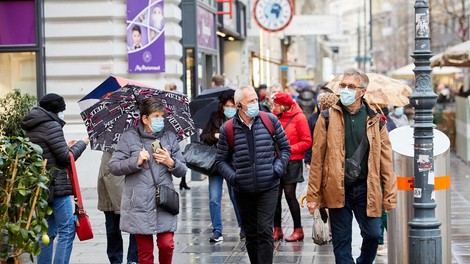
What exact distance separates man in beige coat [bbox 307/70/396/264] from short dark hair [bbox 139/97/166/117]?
135cm

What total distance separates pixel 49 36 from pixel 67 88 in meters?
1.00

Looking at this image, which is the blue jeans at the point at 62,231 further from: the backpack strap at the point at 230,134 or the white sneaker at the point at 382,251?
the white sneaker at the point at 382,251

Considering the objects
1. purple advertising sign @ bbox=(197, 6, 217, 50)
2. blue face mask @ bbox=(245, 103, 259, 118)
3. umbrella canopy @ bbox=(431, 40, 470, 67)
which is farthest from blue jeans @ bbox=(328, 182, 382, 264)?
umbrella canopy @ bbox=(431, 40, 470, 67)

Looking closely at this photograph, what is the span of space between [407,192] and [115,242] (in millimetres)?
2995

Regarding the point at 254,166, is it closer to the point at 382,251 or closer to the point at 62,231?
the point at 62,231

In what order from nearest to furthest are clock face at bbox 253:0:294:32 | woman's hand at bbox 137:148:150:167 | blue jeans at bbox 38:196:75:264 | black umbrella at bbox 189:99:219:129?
woman's hand at bbox 137:148:150:167
blue jeans at bbox 38:196:75:264
black umbrella at bbox 189:99:219:129
clock face at bbox 253:0:294:32

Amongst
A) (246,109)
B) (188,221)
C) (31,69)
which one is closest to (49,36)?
(31,69)

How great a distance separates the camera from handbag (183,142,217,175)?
12.0m

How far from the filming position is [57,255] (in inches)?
368

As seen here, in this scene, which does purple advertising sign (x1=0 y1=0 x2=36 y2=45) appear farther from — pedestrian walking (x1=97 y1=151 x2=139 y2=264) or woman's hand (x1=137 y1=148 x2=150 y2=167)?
woman's hand (x1=137 y1=148 x2=150 y2=167)

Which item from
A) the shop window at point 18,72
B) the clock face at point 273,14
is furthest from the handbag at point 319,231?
the clock face at point 273,14

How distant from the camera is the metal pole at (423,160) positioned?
8.88 metres

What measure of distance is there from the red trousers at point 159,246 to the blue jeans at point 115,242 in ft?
5.06

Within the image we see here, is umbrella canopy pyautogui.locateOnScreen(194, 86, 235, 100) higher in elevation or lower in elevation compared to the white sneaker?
higher
